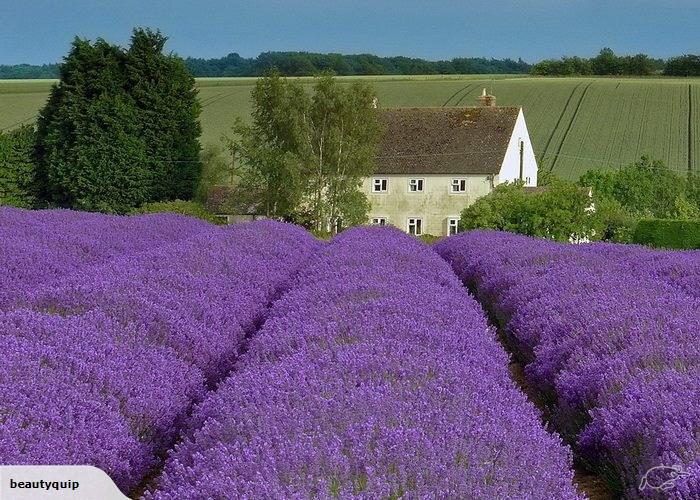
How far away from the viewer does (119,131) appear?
4156 centimetres

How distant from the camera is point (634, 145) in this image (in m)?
66.4

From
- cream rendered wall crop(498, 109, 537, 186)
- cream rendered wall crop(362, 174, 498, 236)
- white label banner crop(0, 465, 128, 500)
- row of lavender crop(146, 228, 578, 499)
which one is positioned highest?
white label banner crop(0, 465, 128, 500)

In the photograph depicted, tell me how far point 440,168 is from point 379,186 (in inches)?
127

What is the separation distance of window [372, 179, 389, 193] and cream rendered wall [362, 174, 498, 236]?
0.52ft

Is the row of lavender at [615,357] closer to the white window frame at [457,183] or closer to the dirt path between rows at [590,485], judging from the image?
the dirt path between rows at [590,485]

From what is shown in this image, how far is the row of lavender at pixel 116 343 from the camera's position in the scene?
3891 millimetres

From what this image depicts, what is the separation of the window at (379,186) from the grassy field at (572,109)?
1387 centimetres

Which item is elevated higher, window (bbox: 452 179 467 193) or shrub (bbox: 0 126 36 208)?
shrub (bbox: 0 126 36 208)

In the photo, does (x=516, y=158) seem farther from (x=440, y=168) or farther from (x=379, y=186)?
(x=379, y=186)

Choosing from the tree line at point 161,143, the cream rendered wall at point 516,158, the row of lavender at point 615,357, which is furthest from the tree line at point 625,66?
the row of lavender at point 615,357

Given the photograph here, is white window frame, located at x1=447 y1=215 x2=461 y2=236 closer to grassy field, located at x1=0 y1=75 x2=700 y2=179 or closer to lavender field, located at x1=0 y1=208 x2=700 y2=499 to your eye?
grassy field, located at x1=0 y1=75 x2=700 y2=179

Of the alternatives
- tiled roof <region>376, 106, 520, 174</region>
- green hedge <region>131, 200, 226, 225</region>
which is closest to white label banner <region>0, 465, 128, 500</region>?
green hedge <region>131, 200, 226, 225</region>

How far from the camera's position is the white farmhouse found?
150ft

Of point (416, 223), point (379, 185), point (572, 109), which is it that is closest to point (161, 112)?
point (379, 185)
